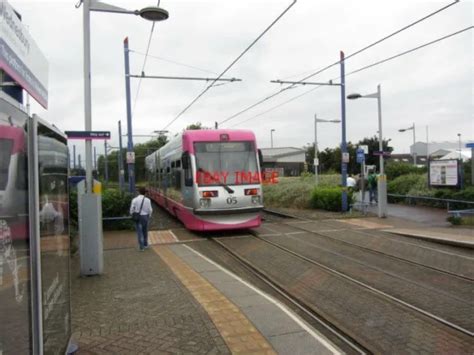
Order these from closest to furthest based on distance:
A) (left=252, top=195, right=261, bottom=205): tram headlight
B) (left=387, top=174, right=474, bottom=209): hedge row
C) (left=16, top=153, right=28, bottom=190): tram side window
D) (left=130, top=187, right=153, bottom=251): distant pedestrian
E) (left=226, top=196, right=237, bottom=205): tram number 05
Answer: (left=16, top=153, right=28, bottom=190): tram side window < (left=130, top=187, right=153, bottom=251): distant pedestrian < (left=226, top=196, right=237, bottom=205): tram number 05 < (left=252, top=195, right=261, bottom=205): tram headlight < (left=387, top=174, right=474, bottom=209): hedge row

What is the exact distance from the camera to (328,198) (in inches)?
834

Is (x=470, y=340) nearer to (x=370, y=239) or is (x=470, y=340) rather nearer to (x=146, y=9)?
(x=370, y=239)

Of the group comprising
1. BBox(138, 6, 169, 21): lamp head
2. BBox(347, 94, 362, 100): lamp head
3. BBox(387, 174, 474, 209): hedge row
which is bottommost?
BBox(387, 174, 474, 209): hedge row

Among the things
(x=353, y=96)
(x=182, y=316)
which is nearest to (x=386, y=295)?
(x=182, y=316)

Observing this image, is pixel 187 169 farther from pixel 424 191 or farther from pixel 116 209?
pixel 424 191

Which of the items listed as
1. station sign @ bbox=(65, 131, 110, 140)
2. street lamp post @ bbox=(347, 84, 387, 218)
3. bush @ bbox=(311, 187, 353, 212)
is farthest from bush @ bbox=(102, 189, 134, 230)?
street lamp post @ bbox=(347, 84, 387, 218)

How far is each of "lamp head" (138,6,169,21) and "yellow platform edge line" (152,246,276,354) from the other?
18.6 feet

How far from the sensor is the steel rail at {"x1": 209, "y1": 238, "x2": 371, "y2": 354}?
5.32 metres

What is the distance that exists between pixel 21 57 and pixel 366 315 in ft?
17.3

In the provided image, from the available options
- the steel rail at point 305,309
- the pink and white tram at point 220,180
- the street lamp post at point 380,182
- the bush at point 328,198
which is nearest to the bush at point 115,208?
the pink and white tram at point 220,180

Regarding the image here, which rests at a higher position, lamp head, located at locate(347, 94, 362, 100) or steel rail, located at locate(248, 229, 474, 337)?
lamp head, located at locate(347, 94, 362, 100)

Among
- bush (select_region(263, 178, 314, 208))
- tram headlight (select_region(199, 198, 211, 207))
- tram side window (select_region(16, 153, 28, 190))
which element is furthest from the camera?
bush (select_region(263, 178, 314, 208))

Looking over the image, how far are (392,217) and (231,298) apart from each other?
13.6 m

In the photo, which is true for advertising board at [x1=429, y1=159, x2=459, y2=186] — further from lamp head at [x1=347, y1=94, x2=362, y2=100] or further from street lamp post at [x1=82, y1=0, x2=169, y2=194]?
street lamp post at [x1=82, y1=0, x2=169, y2=194]
